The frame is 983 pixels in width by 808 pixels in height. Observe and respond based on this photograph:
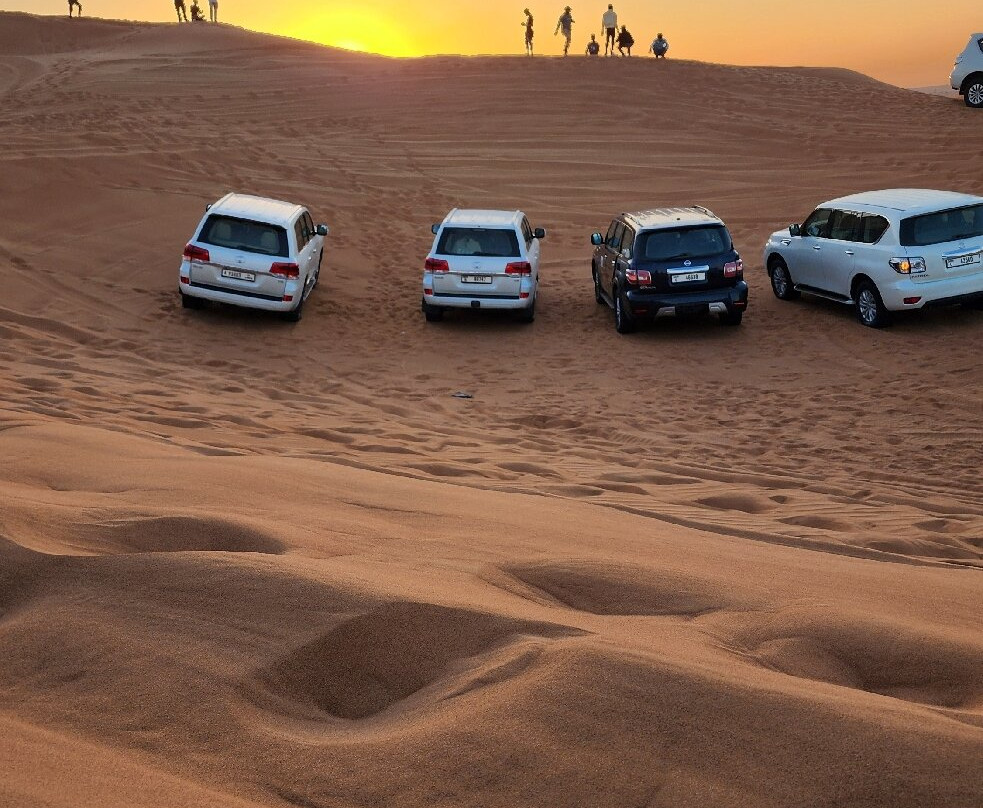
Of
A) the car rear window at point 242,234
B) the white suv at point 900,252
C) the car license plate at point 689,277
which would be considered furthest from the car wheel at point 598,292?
the car rear window at point 242,234

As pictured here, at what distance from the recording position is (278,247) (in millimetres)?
16266

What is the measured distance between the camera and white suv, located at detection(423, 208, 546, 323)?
17.0m

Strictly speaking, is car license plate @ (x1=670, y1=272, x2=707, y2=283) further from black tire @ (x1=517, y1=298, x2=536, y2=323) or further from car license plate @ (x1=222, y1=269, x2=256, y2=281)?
car license plate @ (x1=222, y1=269, x2=256, y2=281)

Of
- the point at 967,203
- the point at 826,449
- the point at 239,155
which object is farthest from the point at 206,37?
the point at 826,449

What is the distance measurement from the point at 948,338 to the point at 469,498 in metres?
9.77

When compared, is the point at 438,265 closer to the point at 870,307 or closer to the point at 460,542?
the point at 870,307

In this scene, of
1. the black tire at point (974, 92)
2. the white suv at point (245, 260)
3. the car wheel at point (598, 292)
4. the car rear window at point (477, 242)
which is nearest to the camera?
the white suv at point (245, 260)

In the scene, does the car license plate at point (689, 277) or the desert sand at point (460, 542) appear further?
the car license plate at point (689, 277)

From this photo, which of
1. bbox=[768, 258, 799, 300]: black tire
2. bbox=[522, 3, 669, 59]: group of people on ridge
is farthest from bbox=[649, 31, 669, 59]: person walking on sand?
bbox=[768, 258, 799, 300]: black tire

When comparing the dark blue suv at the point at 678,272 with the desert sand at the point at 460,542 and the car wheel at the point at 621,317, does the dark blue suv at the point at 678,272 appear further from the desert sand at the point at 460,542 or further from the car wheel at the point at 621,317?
the desert sand at the point at 460,542

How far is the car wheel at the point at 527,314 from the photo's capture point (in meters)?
17.2

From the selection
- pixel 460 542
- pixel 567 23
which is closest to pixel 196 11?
pixel 567 23

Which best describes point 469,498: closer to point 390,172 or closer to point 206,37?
point 390,172

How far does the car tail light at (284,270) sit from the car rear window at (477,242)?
229 centimetres
